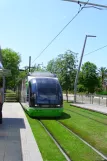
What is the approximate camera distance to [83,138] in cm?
1270

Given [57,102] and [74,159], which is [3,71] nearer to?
[57,102]

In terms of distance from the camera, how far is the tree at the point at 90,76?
118 meters

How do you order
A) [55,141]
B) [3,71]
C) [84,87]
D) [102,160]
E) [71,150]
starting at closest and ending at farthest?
[102,160]
[71,150]
[55,141]
[3,71]
[84,87]

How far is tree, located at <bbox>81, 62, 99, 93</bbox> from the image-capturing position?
118056 millimetres

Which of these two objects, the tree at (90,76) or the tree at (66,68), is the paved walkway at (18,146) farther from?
the tree at (90,76)

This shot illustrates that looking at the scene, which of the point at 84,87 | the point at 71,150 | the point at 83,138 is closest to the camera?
the point at 71,150

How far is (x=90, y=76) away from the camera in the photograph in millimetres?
120750

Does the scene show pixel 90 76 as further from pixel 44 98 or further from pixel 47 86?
pixel 44 98

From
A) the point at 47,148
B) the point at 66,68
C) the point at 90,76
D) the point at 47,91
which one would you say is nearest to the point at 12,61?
the point at 66,68

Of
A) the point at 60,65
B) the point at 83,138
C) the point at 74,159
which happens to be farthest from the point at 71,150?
the point at 60,65

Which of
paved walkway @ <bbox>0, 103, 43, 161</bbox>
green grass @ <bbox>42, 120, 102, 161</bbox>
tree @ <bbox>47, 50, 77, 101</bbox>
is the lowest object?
green grass @ <bbox>42, 120, 102, 161</bbox>

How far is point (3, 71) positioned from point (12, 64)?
204 ft

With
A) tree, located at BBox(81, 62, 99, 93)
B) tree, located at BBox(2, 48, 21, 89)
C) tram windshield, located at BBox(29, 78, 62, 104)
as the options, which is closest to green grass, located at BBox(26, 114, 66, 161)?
tram windshield, located at BBox(29, 78, 62, 104)

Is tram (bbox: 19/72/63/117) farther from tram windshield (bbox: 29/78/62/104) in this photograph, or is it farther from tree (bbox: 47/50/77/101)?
tree (bbox: 47/50/77/101)
